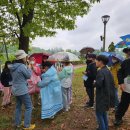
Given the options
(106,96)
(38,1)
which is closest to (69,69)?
(106,96)

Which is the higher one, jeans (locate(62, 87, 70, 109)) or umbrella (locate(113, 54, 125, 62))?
umbrella (locate(113, 54, 125, 62))

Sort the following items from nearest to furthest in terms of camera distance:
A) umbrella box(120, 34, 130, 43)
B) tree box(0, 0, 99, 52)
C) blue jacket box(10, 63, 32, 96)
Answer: umbrella box(120, 34, 130, 43) → blue jacket box(10, 63, 32, 96) → tree box(0, 0, 99, 52)

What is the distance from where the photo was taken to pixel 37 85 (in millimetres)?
9727

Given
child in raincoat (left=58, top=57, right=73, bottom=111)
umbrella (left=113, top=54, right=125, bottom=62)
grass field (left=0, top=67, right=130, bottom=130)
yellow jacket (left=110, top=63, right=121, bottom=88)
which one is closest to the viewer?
grass field (left=0, top=67, right=130, bottom=130)

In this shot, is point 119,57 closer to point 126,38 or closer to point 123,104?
point 126,38

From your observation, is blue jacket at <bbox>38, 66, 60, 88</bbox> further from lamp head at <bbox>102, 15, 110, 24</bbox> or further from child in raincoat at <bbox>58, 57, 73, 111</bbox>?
lamp head at <bbox>102, 15, 110, 24</bbox>

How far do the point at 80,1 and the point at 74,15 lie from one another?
72 cm

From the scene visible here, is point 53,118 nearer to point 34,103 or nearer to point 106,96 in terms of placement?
point 34,103

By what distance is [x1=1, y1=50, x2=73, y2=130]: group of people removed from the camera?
8.62 metres

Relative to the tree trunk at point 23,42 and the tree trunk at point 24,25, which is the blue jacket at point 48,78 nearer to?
the tree trunk at point 24,25

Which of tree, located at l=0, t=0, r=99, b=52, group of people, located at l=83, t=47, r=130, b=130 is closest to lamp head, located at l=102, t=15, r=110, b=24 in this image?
tree, located at l=0, t=0, r=99, b=52

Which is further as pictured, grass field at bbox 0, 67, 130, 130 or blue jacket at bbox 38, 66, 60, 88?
blue jacket at bbox 38, 66, 60, 88

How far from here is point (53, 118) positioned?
984 cm

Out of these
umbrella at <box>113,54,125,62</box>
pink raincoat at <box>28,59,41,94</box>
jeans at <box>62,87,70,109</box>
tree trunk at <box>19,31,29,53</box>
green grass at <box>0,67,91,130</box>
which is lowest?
green grass at <box>0,67,91,130</box>
